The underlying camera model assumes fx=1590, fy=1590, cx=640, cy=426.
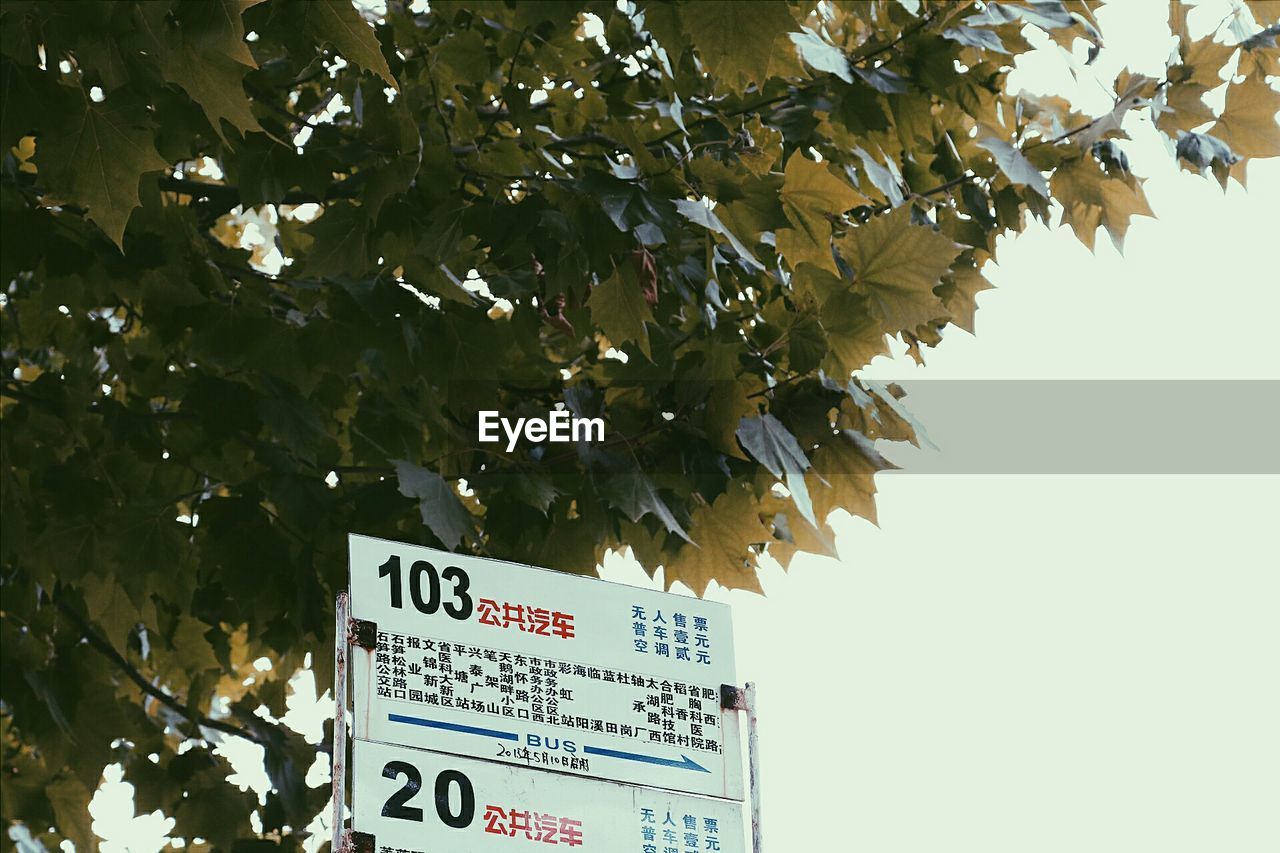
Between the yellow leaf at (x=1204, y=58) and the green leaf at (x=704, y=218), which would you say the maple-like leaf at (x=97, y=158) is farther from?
the yellow leaf at (x=1204, y=58)

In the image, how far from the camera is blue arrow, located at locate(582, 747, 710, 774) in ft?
8.39

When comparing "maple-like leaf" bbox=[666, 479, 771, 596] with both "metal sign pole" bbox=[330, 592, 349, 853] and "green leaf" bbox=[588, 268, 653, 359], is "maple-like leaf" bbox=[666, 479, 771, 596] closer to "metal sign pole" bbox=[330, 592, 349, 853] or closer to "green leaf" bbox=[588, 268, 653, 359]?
Result: "green leaf" bbox=[588, 268, 653, 359]

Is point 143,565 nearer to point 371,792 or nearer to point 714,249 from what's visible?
point 714,249

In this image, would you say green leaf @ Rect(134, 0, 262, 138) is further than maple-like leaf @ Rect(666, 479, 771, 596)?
No

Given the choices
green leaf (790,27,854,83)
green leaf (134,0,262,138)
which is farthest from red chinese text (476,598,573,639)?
green leaf (790,27,854,83)

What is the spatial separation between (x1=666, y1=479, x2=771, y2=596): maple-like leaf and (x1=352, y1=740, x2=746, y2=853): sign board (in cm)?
106

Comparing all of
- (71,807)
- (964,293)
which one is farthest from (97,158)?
(71,807)

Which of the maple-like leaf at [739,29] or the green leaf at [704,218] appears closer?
the maple-like leaf at [739,29]

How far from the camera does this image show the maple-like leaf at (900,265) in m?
3.33

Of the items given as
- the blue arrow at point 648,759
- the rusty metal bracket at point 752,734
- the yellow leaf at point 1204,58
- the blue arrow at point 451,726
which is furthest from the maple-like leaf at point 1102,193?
the blue arrow at point 451,726

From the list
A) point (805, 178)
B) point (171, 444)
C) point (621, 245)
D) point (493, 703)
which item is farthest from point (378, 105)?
point (493, 703)

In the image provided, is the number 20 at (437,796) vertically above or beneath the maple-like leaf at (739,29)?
beneath

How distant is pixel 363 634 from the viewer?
2.43m

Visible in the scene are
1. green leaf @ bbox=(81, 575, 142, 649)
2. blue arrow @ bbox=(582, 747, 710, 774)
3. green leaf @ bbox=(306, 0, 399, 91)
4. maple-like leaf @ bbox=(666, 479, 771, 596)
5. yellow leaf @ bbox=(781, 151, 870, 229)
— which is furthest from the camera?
green leaf @ bbox=(81, 575, 142, 649)
